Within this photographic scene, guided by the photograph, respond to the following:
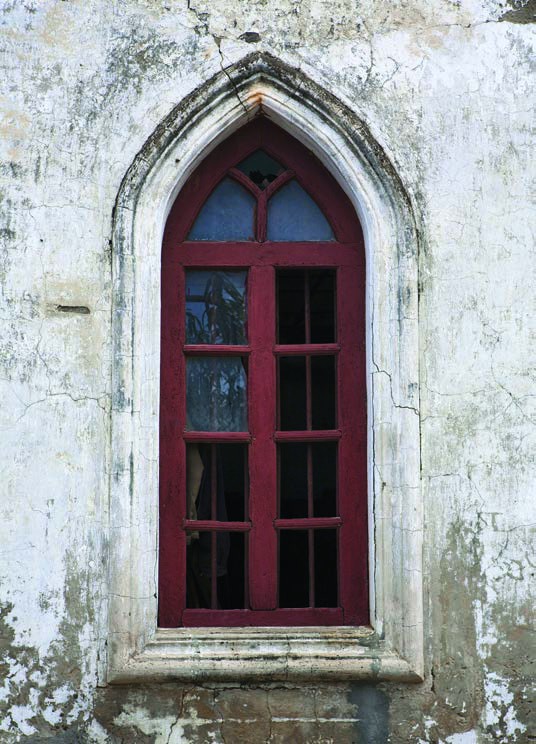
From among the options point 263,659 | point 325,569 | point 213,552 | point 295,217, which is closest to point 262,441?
point 213,552

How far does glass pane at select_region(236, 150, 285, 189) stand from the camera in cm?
468

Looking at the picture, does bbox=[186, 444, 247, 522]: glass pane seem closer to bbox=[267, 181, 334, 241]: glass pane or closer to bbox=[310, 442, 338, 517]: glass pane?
bbox=[310, 442, 338, 517]: glass pane

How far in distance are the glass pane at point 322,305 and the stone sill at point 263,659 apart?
1.34 m

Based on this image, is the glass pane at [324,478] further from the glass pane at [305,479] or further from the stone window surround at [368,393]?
the stone window surround at [368,393]

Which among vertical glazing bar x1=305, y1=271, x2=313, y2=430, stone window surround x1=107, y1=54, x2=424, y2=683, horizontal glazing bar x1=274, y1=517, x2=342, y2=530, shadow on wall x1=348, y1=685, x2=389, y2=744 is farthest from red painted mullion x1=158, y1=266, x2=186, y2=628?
shadow on wall x1=348, y1=685, x2=389, y2=744

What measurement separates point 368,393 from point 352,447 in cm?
26

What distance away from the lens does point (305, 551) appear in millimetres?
4547

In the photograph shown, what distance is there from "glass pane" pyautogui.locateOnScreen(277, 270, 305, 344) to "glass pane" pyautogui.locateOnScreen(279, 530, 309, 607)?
90 centimetres

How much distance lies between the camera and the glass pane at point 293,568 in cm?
454

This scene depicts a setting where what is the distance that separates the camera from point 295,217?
184 inches

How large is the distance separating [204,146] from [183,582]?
1.97m

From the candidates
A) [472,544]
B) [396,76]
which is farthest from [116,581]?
[396,76]

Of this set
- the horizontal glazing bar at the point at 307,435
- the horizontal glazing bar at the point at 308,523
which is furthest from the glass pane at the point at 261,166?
the horizontal glazing bar at the point at 308,523

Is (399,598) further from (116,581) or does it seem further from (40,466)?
(40,466)
